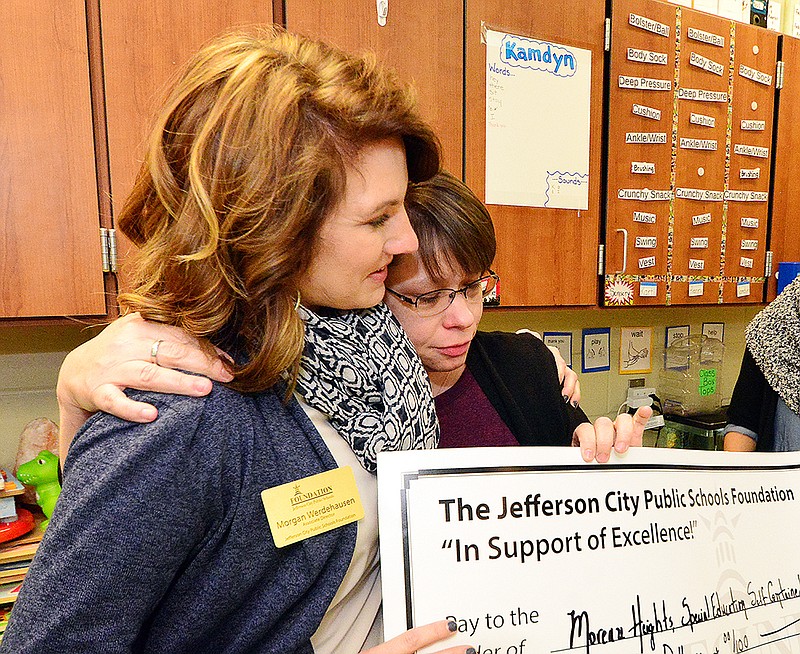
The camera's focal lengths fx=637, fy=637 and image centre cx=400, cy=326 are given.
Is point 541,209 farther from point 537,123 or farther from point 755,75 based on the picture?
point 755,75

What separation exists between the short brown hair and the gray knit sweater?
1.30 ft

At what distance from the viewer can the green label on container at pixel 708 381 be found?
284 centimetres

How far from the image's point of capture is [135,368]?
669mm

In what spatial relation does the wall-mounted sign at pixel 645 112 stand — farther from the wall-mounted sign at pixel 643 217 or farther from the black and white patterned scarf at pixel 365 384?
the black and white patterned scarf at pixel 365 384

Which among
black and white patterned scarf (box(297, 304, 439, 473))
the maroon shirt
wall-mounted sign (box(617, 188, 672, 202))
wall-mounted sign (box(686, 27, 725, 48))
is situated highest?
wall-mounted sign (box(686, 27, 725, 48))

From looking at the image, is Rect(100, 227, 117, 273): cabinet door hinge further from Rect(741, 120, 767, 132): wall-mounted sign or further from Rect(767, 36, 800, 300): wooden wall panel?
Rect(767, 36, 800, 300): wooden wall panel

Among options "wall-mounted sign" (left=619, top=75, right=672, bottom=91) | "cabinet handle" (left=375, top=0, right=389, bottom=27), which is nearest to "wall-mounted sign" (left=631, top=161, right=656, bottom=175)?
"wall-mounted sign" (left=619, top=75, right=672, bottom=91)

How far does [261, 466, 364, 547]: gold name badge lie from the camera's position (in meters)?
0.68

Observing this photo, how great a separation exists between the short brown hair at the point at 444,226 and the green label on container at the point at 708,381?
7.17 ft

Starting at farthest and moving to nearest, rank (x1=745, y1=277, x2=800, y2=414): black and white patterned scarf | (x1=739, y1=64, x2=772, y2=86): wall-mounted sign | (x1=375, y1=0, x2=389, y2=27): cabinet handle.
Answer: (x1=739, y1=64, x2=772, y2=86): wall-mounted sign < (x1=375, y1=0, x2=389, y2=27): cabinet handle < (x1=745, y1=277, x2=800, y2=414): black and white patterned scarf

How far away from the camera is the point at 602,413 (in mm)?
2701

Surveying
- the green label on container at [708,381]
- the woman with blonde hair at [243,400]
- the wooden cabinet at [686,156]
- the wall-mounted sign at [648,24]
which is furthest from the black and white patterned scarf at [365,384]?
the green label on container at [708,381]

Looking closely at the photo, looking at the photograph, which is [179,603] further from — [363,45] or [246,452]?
[363,45]

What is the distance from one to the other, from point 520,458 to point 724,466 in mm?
348
